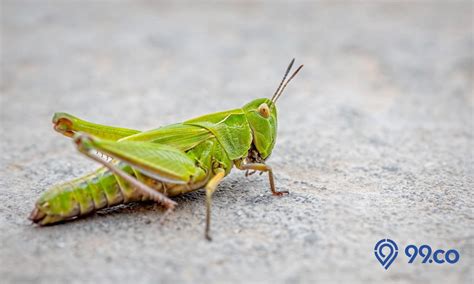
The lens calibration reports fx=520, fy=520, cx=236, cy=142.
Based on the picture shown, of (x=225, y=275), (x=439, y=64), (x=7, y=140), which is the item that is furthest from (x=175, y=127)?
(x=439, y=64)

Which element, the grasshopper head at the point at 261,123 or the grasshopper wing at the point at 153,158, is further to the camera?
the grasshopper head at the point at 261,123

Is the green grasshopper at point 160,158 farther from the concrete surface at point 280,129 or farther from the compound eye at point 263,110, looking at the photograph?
the concrete surface at point 280,129

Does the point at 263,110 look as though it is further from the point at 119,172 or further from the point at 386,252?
the point at 386,252

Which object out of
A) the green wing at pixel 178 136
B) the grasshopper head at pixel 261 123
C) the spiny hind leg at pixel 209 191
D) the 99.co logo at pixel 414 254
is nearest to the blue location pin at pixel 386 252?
the 99.co logo at pixel 414 254

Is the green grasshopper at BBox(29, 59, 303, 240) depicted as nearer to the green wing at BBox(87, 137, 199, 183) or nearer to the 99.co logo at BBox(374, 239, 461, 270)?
the green wing at BBox(87, 137, 199, 183)

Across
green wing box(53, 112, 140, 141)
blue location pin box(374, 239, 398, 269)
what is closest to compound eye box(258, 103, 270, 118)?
green wing box(53, 112, 140, 141)

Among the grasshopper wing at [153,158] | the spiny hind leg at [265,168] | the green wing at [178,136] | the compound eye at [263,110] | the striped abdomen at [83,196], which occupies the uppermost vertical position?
the compound eye at [263,110]
